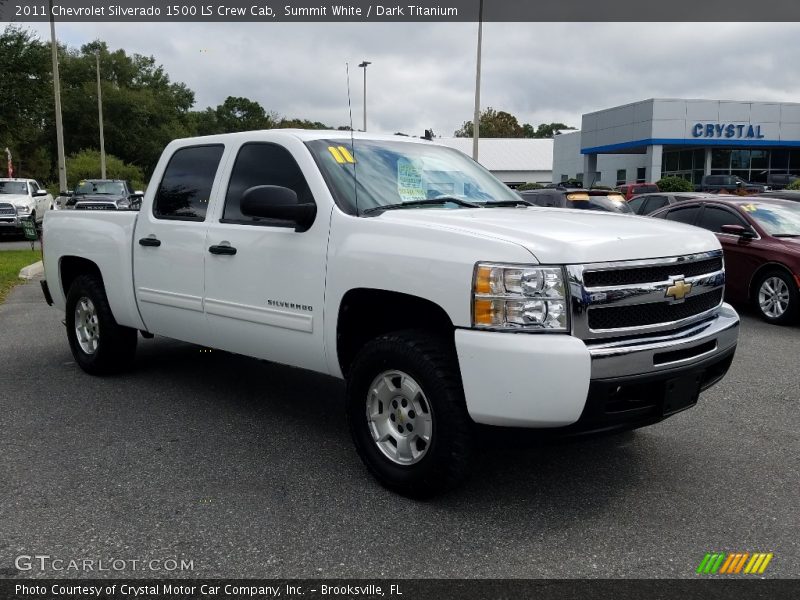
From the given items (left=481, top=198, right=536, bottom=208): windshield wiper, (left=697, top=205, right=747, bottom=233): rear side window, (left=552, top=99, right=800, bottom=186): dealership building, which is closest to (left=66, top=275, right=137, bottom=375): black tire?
(left=481, top=198, right=536, bottom=208): windshield wiper

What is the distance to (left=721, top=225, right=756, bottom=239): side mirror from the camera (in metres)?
10.1

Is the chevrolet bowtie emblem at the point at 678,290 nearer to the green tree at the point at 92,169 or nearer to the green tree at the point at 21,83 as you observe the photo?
the green tree at the point at 21,83

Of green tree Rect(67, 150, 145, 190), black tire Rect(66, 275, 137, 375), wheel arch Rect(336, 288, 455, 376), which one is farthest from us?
green tree Rect(67, 150, 145, 190)

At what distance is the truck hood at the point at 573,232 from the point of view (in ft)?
11.9

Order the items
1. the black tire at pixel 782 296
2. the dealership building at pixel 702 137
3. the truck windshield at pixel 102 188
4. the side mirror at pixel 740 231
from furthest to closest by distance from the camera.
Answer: the dealership building at pixel 702 137 → the truck windshield at pixel 102 188 → the side mirror at pixel 740 231 → the black tire at pixel 782 296

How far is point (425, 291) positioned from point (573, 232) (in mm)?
778

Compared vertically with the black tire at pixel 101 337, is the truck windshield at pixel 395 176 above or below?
above

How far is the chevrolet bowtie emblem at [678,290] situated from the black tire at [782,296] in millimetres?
6213

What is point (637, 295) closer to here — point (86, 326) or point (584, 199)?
point (86, 326)

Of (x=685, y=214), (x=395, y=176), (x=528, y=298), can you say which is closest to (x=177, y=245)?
(x=395, y=176)

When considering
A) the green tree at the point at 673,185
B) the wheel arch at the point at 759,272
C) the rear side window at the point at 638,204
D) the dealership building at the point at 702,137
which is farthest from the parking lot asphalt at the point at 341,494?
the dealership building at the point at 702,137

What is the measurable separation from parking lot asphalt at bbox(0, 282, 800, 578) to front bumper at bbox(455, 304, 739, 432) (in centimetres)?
22

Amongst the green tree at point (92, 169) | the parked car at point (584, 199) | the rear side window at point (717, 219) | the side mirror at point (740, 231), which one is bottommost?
the side mirror at point (740, 231)

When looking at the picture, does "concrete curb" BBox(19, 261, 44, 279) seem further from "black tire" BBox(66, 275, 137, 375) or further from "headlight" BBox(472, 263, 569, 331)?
"headlight" BBox(472, 263, 569, 331)
